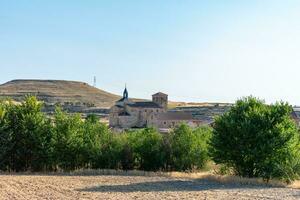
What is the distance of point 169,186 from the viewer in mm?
28859

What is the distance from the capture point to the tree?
3344 cm

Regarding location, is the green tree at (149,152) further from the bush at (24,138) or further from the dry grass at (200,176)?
the bush at (24,138)

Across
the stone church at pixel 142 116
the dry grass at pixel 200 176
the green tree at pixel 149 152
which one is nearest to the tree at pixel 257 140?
the dry grass at pixel 200 176

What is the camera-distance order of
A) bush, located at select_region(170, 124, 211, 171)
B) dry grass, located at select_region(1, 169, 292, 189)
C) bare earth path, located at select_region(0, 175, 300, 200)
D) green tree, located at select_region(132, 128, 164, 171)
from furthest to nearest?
green tree, located at select_region(132, 128, 164, 171), bush, located at select_region(170, 124, 211, 171), dry grass, located at select_region(1, 169, 292, 189), bare earth path, located at select_region(0, 175, 300, 200)

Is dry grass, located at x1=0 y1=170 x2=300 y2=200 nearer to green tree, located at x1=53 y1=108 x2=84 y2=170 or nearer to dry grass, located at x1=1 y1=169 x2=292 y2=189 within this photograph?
dry grass, located at x1=1 y1=169 x2=292 y2=189

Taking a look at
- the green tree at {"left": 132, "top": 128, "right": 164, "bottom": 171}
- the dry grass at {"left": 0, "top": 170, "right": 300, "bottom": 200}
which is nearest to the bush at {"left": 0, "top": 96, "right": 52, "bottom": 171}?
the dry grass at {"left": 0, "top": 170, "right": 300, "bottom": 200}

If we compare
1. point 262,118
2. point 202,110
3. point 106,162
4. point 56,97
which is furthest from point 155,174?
point 56,97

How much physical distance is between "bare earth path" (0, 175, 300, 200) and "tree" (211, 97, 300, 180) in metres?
3.36

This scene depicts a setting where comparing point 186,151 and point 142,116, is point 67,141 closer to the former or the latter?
point 186,151

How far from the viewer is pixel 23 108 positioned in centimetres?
3916

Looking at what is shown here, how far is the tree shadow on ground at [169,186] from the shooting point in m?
26.8

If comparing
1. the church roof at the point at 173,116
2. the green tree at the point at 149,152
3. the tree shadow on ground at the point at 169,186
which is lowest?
the tree shadow on ground at the point at 169,186

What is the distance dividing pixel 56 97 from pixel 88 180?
6498 inches

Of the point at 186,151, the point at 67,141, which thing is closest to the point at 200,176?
the point at 186,151
